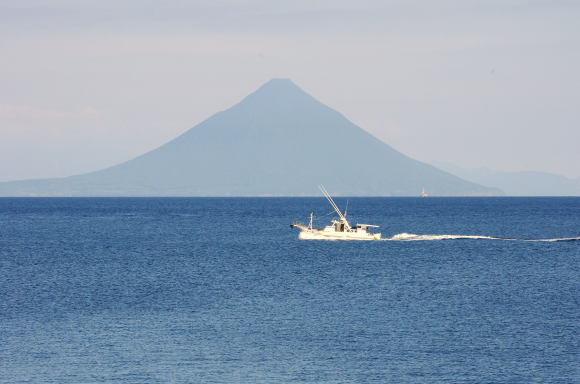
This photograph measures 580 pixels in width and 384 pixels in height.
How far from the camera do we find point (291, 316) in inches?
2023

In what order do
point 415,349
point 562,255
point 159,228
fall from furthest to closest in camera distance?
point 159,228, point 562,255, point 415,349

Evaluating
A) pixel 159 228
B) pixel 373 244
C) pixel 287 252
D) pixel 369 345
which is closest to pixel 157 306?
pixel 369 345

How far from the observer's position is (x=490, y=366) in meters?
39.0

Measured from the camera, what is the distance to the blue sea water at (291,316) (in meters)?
38.4

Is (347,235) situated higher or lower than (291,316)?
higher

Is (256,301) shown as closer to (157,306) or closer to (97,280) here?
(157,306)

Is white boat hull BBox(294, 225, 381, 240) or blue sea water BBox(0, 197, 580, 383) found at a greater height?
white boat hull BBox(294, 225, 381, 240)

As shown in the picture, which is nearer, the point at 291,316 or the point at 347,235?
the point at 291,316

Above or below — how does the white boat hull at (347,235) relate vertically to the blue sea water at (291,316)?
above

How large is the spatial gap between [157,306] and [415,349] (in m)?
22.9

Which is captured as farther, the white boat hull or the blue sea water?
the white boat hull

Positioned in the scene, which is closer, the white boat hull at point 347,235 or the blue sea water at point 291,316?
the blue sea water at point 291,316

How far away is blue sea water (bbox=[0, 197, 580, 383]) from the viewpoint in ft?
126

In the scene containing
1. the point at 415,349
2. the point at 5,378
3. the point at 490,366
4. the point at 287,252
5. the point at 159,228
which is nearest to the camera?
the point at 5,378
